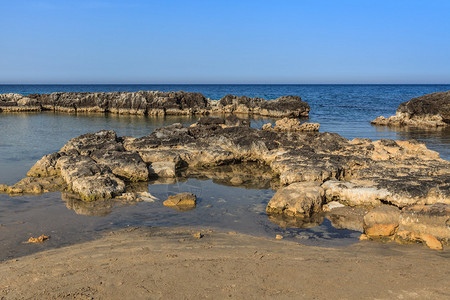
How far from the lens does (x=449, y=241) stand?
8.02m

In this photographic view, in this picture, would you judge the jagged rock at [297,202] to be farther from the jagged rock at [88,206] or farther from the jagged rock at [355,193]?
the jagged rock at [88,206]

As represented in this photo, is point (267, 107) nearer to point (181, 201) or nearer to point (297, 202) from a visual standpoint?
point (181, 201)

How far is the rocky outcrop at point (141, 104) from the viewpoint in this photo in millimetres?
47250

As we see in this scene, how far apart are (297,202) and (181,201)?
3471 millimetres

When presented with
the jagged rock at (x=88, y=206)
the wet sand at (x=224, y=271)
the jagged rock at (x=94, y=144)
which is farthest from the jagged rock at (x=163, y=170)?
the wet sand at (x=224, y=271)

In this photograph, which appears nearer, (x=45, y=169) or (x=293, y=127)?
(x=45, y=169)

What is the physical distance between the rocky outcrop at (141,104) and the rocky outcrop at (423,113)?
1263 centimetres

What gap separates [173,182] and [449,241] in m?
9.22

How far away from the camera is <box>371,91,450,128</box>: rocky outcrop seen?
34.3 m

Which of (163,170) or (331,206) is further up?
(163,170)

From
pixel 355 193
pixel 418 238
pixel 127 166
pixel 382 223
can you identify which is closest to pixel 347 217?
pixel 355 193


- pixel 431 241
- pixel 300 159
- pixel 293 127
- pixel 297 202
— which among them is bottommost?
pixel 431 241

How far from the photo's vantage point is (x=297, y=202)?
34.6 ft

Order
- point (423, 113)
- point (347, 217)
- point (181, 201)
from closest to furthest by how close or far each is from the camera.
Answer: point (347, 217)
point (181, 201)
point (423, 113)
